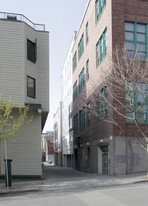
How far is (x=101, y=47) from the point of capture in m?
24.1

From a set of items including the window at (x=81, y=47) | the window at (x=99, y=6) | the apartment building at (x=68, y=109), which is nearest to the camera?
the window at (x=99, y=6)

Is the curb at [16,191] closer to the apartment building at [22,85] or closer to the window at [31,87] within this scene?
the apartment building at [22,85]

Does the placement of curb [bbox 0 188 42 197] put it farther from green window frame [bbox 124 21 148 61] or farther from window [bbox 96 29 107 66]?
window [bbox 96 29 107 66]

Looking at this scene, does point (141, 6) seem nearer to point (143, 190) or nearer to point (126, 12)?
point (126, 12)

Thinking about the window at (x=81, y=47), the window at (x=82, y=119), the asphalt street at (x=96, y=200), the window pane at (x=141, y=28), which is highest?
the window at (x=81, y=47)

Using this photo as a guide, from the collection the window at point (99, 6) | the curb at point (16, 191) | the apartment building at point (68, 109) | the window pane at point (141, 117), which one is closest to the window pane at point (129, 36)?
the window at point (99, 6)

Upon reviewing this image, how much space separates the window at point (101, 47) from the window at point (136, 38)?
200cm

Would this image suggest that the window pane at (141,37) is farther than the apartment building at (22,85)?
Yes

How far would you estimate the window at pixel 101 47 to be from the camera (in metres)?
22.9

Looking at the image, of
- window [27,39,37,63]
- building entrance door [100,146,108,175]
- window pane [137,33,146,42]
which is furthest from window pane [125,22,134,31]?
building entrance door [100,146,108,175]

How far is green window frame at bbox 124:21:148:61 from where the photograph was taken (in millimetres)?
21266

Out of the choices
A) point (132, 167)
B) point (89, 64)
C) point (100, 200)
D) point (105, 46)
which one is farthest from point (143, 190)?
point (89, 64)

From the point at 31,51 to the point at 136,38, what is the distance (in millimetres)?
7481

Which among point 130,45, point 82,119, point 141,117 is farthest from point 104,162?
point 82,119
